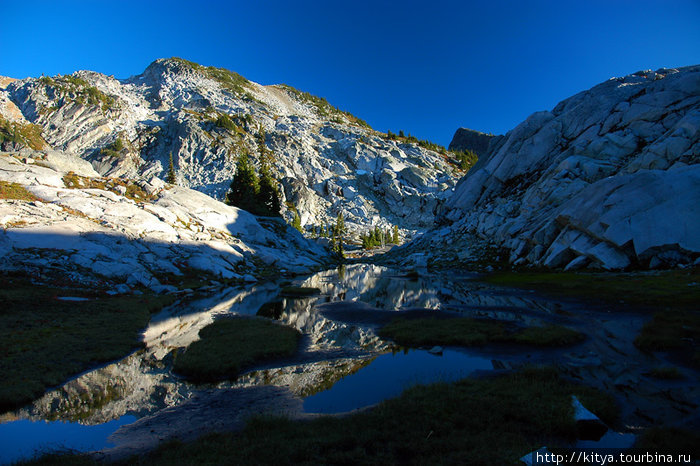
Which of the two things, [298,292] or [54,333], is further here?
[298,292]

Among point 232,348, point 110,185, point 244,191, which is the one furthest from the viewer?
point 244,191

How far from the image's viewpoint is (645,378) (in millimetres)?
13523

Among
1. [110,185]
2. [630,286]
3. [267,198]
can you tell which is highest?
[267,198]

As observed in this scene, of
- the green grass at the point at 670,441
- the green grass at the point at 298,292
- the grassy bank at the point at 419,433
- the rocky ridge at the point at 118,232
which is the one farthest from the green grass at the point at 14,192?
the green grass at the point at 670,441

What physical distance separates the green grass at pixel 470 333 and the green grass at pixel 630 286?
1146 cm

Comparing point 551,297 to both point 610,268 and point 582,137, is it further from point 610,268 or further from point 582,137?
point 582,137

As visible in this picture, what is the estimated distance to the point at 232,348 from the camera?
20.2m

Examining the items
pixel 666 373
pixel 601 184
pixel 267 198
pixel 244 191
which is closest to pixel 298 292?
pixel 666 373

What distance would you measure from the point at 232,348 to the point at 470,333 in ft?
54.2

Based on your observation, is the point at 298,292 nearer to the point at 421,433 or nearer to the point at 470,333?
the point at 470,333

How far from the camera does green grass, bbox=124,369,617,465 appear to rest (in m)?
8.50

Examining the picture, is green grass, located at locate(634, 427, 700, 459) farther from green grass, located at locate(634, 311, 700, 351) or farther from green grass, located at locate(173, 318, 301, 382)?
green grass, located at locate(173, 318, 301, 382)

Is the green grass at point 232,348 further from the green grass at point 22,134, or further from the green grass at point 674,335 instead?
the green grass at point 22,134

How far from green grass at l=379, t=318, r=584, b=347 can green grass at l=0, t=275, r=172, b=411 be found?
62.2ft
